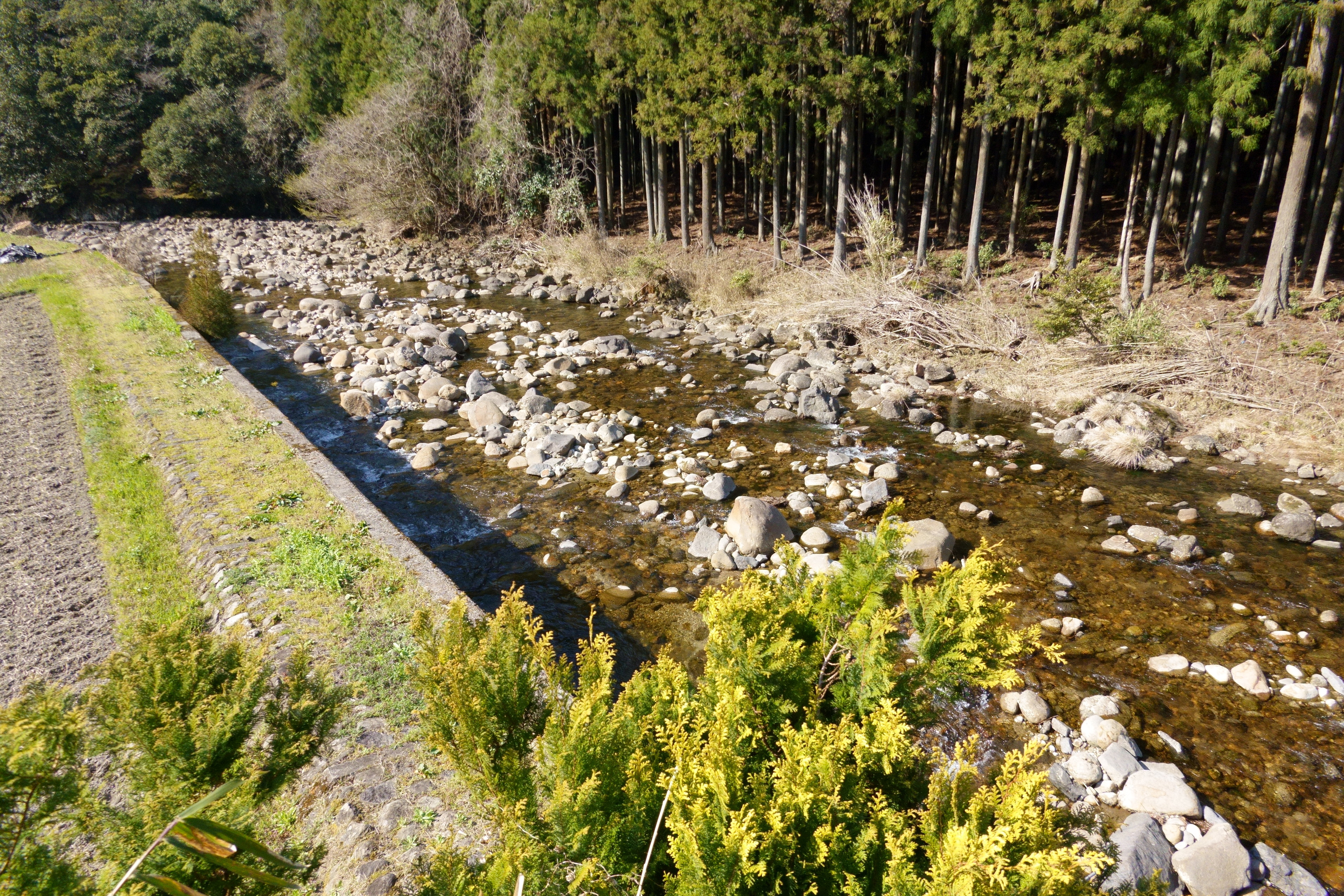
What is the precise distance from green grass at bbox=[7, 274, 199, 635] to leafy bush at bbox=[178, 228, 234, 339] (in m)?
4.21

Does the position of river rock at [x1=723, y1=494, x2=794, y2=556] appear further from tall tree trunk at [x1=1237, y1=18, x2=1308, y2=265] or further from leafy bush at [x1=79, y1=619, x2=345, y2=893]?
tall tree trunk at [x1=1237, y1=18, x2=1308, y2=265]

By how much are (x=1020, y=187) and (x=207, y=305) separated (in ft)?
71.1

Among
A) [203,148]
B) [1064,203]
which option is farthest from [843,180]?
[203,148]

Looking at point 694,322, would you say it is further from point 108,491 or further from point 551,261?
point 108,491

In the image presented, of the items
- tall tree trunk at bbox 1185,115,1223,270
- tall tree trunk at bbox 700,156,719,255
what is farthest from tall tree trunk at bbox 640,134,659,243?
tall tree trunk at bbox 1185,115,1223,270

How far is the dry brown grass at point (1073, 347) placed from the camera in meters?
11.1

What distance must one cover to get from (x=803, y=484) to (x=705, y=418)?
2.86 meters

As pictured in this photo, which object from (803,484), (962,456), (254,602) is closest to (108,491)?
(254,602)

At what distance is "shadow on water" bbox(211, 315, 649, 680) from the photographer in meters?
7.57

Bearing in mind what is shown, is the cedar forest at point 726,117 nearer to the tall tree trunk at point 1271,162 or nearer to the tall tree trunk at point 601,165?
the tall tree trunk at point 1271,162

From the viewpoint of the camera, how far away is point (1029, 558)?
8.42 metres

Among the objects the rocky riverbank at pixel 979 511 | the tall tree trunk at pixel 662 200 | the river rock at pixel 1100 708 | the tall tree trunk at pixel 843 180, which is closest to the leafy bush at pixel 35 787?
the rocky riverbank at pixel 979 511

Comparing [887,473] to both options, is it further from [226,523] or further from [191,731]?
[191,731]

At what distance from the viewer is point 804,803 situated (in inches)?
111
